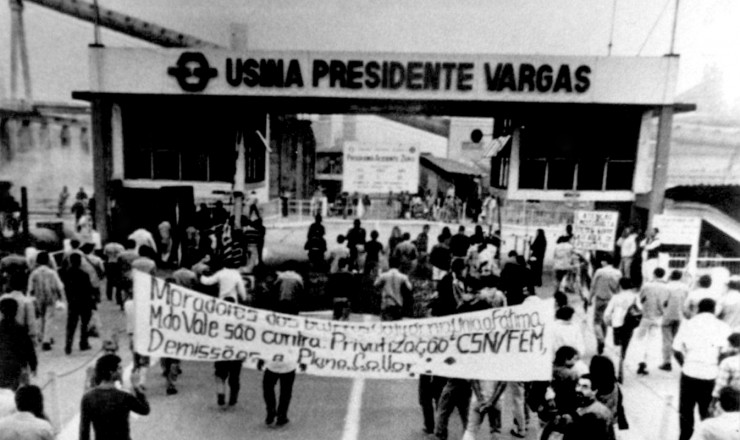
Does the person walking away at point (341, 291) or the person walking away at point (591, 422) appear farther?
the person walking away at point (341, 291)

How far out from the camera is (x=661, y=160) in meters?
14.1

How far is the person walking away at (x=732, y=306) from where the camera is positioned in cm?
754

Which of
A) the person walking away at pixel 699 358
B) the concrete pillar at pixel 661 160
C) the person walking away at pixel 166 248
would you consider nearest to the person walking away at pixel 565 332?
the person walking away at pixel 699 358

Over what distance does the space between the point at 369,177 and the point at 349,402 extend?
17.7 ft

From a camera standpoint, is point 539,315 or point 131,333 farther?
point 131,333

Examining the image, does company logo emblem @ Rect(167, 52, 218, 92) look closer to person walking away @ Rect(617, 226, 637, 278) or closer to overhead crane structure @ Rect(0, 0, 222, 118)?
overhead crane structure @ Rect(0, 0, 222, 118)

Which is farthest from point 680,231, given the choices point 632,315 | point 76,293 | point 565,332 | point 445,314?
point 76,293

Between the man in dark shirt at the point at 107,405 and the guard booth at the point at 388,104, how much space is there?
30.4 feet

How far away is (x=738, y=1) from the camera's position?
8.73 meters

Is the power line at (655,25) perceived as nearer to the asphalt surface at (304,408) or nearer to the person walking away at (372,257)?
the asphalt surface at (304,408)

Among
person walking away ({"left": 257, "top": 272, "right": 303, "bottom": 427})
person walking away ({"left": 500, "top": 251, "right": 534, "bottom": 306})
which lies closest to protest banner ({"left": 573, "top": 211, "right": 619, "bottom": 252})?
person walking away ({"left": 500, "top": 251, "right": 534, "bottom": 306})

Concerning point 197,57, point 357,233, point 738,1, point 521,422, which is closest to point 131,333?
point 521,422

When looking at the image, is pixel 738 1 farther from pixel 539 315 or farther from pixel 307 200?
pixel 307 200

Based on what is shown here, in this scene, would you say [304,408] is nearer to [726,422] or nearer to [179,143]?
[726,422]
